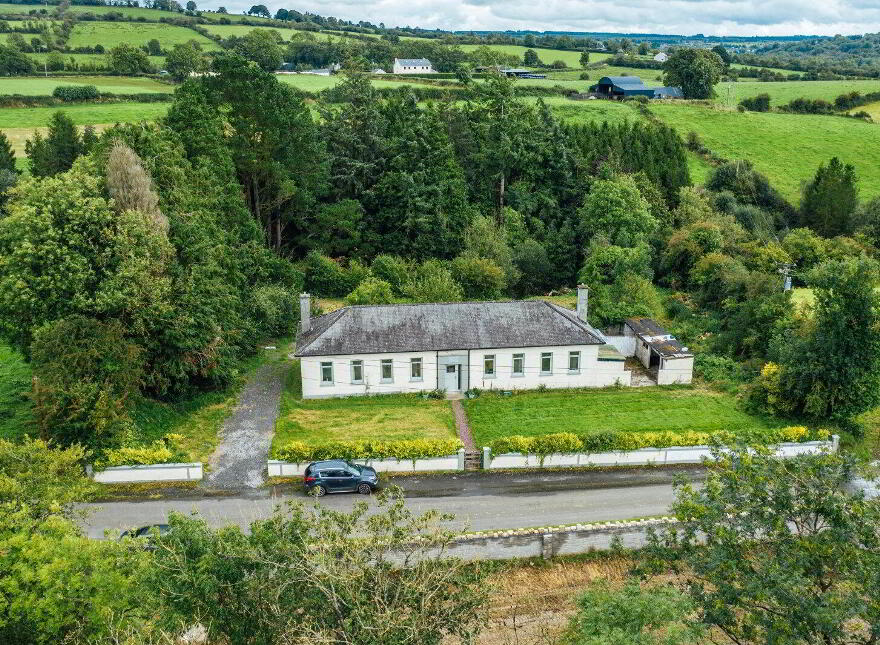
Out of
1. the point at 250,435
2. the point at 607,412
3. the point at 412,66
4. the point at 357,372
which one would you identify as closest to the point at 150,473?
the point at 250,435

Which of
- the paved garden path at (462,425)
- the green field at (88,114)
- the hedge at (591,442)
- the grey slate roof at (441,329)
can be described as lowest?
the paved garden path at (462,425)

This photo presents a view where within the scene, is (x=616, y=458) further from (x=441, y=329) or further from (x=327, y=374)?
(x=327, y=374)

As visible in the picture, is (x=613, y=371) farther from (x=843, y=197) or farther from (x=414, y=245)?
(x=843, y=197)

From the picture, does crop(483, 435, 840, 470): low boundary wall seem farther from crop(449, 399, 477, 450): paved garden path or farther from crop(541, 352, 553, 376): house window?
crop(541, 352, 553, 376): house window

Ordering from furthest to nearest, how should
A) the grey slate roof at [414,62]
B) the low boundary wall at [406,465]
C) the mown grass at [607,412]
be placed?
the grey slate roof at [414,62], the mown grass at [607,412], the low boundary wall at [406,465]

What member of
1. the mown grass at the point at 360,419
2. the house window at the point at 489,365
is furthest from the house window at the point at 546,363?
the mown grass at the point at 360,419

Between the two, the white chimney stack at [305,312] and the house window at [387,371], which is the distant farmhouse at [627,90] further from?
the house window at [387,371]

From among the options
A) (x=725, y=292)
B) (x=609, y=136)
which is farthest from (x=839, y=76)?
(x=725, y=292)
